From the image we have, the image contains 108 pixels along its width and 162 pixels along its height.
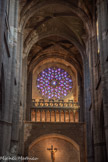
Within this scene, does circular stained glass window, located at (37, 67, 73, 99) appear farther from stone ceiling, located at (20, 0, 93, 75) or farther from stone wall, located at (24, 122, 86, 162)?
stone wall, located at (24, 122, 86, 162)

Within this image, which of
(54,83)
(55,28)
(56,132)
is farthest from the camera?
(54,83)

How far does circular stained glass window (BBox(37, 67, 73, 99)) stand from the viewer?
29.6m

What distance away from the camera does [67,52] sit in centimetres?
2931

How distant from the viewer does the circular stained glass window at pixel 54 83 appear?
97.2ft

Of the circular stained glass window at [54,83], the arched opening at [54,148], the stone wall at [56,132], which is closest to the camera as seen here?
the stone wall at [56,132]

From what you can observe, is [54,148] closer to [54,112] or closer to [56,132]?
[56,132]

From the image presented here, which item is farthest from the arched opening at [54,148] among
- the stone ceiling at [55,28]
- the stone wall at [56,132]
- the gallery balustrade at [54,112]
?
the stone ceiling at [55,28]

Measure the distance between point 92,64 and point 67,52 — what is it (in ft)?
28.9

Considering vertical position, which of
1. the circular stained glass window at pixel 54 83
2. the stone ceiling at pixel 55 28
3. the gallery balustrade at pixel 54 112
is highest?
the stone ceiling at pixel 55 28

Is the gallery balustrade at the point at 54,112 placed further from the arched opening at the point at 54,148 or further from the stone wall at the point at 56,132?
the arched opening at the point at 54,148

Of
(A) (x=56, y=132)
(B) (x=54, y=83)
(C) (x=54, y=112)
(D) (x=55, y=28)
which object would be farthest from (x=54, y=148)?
(D) (x=55, y=28)

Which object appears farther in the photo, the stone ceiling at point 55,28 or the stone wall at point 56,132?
the stone wall at point 56,132

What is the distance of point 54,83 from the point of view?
3020 cm

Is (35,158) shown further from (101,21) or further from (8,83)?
(101,21)
